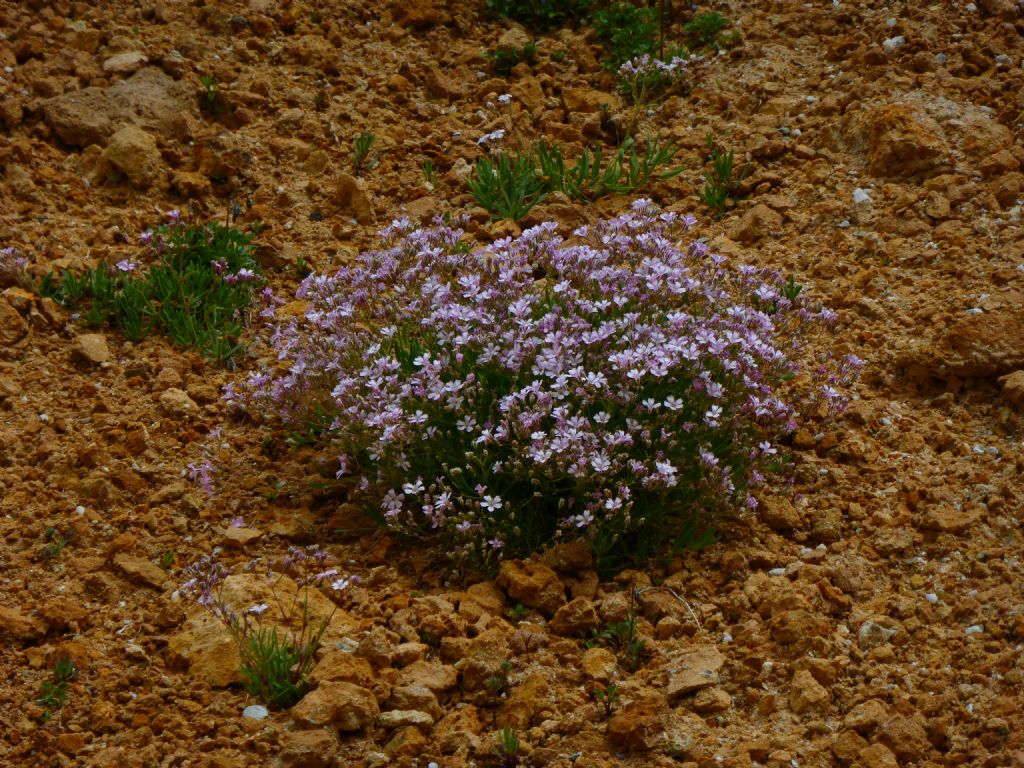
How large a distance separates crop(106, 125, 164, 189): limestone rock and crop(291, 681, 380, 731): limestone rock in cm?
406

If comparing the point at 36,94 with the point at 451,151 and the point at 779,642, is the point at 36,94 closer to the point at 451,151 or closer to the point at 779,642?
the point at 451,151

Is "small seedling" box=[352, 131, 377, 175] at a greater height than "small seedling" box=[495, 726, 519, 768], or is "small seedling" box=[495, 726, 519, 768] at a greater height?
"small seedling" box=[352, 131, 377, 175]

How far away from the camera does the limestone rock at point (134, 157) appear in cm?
654

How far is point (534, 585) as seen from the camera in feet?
13.5

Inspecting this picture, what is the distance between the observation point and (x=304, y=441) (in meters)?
5.11

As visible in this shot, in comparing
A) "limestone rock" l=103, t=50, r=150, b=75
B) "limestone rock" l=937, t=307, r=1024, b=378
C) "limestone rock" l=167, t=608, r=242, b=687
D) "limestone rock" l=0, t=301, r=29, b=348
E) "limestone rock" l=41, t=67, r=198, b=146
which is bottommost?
"limestone rock" l=167, t=608, r=242, b=687

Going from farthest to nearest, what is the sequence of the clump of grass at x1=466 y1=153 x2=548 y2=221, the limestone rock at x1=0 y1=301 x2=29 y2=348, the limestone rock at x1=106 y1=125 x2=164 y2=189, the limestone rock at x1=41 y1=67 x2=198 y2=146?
the limestone rock at x1=41 y1=67 x2=198 y2=146, the limestone rock at x1=106 y1=125 x2=164 y2=189, the clump of grass at x1=466 y1=153 x2=548 y2=221, the limestone rock at x1=0 y1=301 x2=29 y2=348

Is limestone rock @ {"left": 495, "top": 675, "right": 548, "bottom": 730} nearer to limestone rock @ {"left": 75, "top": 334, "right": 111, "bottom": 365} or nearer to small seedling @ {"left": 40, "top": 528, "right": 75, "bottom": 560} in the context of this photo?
small seedling @ {"left": 40, "top": 528, "right": 75, "bottom": 560}

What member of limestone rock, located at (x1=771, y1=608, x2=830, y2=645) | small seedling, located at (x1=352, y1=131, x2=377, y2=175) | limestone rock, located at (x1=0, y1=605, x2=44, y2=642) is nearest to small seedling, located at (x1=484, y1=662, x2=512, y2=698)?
limestone rock, located at (x1=771, y1=608, x2=830, y2=645)

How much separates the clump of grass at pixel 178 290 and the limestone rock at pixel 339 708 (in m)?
2.59

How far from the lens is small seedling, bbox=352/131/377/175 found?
22.5 feet

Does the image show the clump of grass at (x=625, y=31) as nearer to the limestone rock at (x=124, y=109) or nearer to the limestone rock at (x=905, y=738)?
the limestone rock at (x=124, y=109)

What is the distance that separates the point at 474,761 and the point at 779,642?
4.00 feet

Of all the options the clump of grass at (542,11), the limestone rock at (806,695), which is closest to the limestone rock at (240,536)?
the limestone rock at (806,695)
